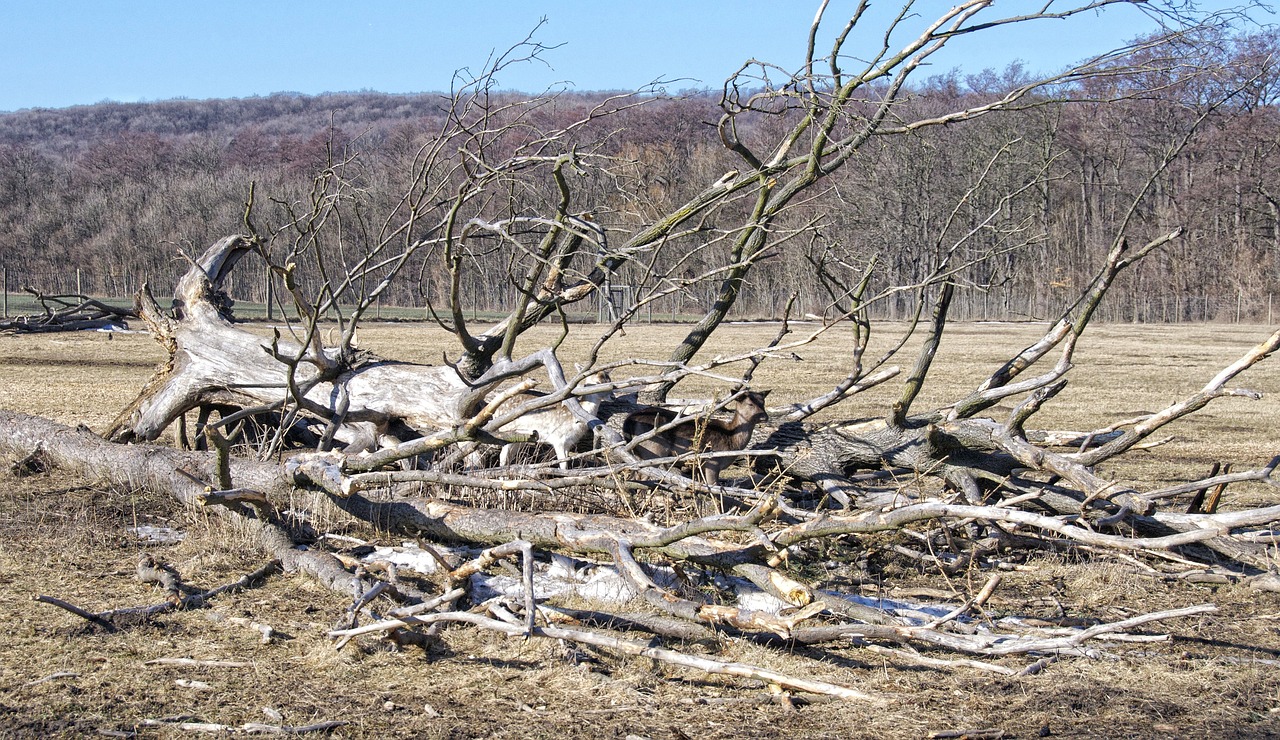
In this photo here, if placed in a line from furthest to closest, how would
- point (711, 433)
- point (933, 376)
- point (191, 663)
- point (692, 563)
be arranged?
1. point (933, 376)
2. point (711, 433)
3. point (692, 563)
4. point (191, 663)

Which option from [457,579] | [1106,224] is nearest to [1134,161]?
[1106,224]

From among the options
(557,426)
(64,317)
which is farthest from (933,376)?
(64,317)

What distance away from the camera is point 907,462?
21.4 feet

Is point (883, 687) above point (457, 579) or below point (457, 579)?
below

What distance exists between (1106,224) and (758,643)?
53.5 m

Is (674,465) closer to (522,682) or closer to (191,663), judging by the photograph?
(522,682)

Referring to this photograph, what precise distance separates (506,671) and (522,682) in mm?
121

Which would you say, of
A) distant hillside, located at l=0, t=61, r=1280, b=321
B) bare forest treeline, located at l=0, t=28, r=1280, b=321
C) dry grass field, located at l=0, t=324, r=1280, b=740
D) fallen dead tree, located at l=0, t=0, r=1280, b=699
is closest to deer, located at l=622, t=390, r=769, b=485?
fallen dead tree, located at l=0, t=0, r=1280, b=699

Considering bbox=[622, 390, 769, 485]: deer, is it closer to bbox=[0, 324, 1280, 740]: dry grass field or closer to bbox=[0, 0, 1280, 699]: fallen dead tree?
bbox=[0, 0, 1280, 699]: fallen dead tree

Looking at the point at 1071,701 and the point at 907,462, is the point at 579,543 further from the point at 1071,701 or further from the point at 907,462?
the point at 907,462

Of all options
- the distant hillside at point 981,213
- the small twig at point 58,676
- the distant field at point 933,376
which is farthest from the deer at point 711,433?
the distant hillside at point 981,213

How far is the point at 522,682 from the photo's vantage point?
3832 mm

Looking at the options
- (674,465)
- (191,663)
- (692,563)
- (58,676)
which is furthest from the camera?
(674,465)

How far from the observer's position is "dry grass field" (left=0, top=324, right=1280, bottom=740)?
3.46 meters
